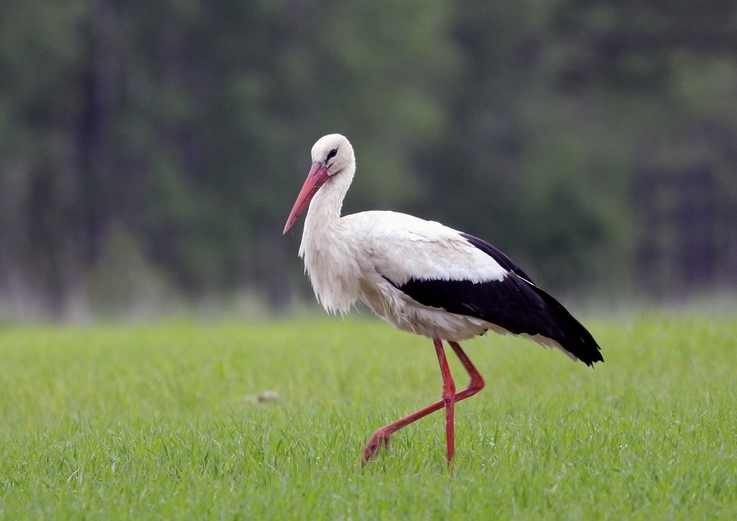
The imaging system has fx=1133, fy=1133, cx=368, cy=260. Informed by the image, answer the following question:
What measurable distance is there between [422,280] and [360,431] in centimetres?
96

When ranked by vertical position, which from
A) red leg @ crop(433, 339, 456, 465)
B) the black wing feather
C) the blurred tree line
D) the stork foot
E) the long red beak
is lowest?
the stork foot

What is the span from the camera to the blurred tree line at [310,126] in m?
23.8

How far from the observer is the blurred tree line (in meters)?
23.8

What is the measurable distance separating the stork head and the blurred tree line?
13.3 metres

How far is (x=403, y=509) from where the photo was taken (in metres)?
4.59

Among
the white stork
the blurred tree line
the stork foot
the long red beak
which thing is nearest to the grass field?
the stork foot

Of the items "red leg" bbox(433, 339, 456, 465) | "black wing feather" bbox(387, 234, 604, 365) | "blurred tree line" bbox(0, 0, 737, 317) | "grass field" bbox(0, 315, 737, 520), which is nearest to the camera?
"grass field" bbox(0, 315, 737, 520)

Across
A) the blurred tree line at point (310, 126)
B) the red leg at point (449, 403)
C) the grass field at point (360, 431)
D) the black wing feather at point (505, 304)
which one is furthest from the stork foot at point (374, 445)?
the blurred tree line at point (310, 126)

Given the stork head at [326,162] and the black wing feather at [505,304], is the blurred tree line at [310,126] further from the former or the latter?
the black wing feather at [505,304]

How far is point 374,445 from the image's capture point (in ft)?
17.9

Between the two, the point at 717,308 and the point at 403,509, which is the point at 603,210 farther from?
the point at 403,509

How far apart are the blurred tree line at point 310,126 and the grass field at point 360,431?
10.3m

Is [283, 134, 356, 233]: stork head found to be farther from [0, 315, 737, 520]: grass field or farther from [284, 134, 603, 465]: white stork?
[0, 315, 737, 520]: grass field

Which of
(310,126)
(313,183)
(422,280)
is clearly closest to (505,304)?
(422,280)
